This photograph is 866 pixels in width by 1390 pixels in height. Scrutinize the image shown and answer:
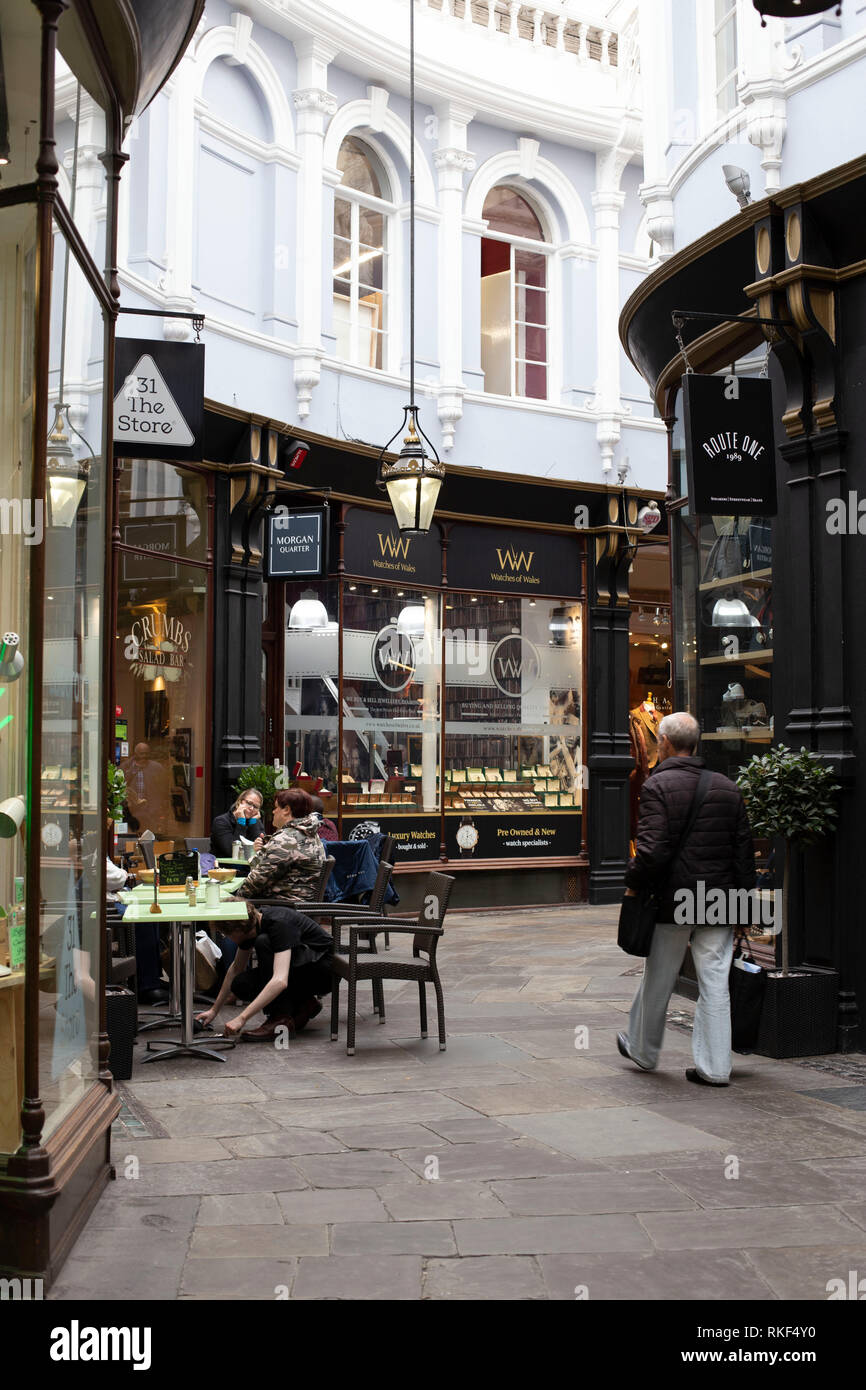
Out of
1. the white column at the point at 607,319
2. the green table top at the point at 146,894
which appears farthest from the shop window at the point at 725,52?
the white column at the point at 607,319

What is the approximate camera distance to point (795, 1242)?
14.8ft

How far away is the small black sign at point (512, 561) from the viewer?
51.8 ft

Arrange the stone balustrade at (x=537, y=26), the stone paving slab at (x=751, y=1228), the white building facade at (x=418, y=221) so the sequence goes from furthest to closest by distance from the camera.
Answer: the stone balustrade at (x=537, y=26)
the white building facade at (x=418, y=221)
the stone paving slab at (x=751, y=1228)

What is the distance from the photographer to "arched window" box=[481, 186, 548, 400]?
16094 millimetres

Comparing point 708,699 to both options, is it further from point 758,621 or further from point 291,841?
point 291,841

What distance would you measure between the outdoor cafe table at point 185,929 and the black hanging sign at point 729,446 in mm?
3625

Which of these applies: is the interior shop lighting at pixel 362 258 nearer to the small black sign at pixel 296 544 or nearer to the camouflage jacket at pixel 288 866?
the small black sign at pixel 296 544

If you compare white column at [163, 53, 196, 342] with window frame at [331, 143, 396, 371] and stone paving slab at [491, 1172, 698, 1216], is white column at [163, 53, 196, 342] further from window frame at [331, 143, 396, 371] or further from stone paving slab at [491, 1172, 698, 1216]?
stone paving slab at [491, 1172, 698, 1216]

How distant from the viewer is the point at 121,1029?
6.75 metres

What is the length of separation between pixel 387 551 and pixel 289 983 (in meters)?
7.69

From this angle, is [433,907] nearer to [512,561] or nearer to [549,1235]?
[549,1235]

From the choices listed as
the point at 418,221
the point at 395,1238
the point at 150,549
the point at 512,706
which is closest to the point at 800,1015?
the point at 395,1238
